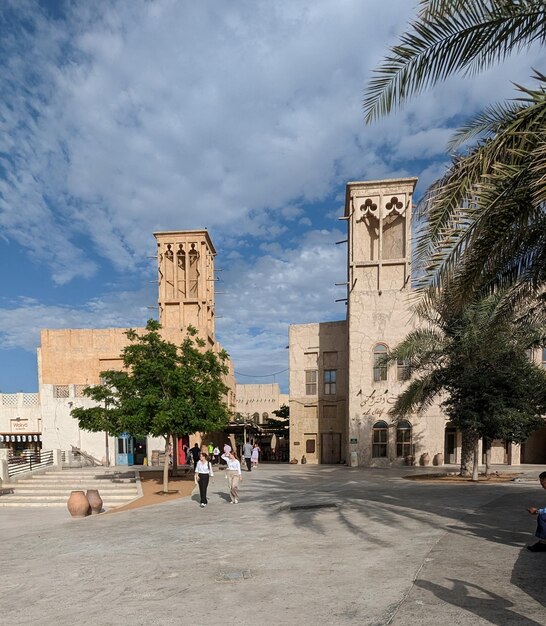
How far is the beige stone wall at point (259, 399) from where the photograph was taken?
64081 millimetres

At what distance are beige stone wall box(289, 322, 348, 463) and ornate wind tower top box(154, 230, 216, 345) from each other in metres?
9.36

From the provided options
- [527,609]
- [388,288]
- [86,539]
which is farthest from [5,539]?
[388,288]

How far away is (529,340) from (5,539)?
16509 mm

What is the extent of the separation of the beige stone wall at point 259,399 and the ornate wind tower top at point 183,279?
84.4 feet

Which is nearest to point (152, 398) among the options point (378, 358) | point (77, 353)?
point (378, 358)

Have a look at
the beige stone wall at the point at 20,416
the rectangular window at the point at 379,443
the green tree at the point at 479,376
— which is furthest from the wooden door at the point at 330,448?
the beige stone wall at the point at 20,416

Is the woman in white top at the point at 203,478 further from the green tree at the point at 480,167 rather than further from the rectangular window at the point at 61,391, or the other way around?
the rectangular window at the point at 61,391

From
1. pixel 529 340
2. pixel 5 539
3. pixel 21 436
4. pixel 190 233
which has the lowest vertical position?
pixel 21 436

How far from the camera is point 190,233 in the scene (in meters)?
40.7

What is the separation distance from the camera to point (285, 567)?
267 inches

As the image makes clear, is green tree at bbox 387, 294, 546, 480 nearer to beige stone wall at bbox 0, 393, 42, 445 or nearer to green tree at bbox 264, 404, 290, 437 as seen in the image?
green tree at bbox 264, 404, 290, 437

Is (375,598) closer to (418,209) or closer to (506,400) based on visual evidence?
(418,209)

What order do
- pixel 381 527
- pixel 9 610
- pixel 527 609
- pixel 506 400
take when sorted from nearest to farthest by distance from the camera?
pixel 527 609, pixel 9 610, pixel 381 527, pixel 506 400

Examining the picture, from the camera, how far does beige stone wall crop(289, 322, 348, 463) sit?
33125mm
